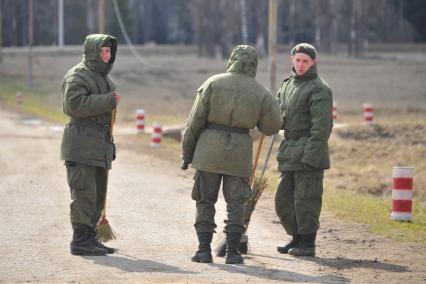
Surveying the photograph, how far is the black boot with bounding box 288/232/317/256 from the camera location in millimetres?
11422

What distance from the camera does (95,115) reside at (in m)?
11.0

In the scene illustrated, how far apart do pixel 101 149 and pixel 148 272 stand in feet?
5.19

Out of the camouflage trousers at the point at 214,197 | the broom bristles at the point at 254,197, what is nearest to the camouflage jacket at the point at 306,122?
the broom bristles at the point at 254,197

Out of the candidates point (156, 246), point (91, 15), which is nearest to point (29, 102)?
point (156, 246)

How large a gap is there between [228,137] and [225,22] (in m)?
73.2

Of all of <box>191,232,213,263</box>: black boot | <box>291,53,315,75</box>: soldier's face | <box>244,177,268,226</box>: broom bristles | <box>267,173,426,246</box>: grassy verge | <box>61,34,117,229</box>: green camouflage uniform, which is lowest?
<box>267,173,426,246</box>: grassy verge

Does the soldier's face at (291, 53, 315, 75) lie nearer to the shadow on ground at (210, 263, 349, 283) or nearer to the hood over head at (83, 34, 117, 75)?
the hood over head at (83, 34, 117, 75)

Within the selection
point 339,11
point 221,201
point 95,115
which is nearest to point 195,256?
point 95,115

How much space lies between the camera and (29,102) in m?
47.1

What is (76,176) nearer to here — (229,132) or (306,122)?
(229,132)

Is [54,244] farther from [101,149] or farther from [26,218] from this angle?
[26,218]

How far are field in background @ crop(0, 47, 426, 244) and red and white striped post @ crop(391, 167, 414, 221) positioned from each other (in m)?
0.17

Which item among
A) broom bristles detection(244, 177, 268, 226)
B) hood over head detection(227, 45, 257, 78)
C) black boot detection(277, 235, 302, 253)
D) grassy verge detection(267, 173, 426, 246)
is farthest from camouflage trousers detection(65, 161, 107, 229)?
grassy verge detection(267, 173, 426, 246)

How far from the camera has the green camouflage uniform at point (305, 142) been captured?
11.2 meters
